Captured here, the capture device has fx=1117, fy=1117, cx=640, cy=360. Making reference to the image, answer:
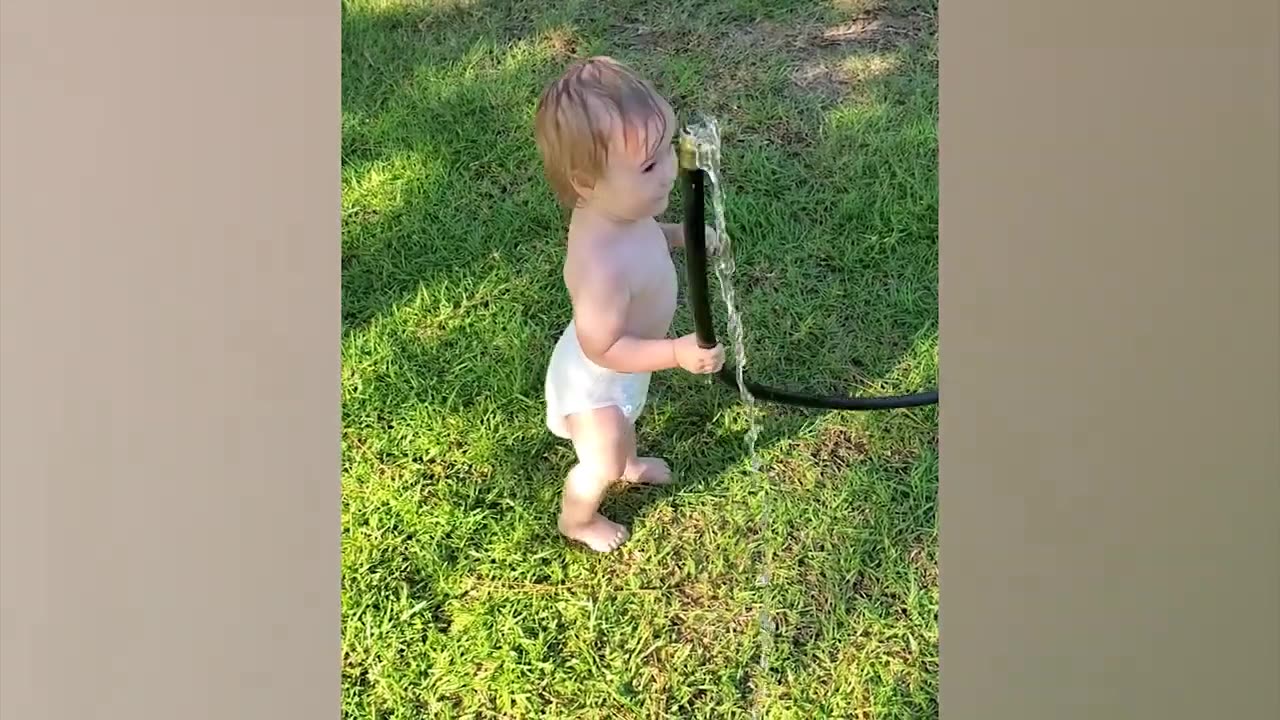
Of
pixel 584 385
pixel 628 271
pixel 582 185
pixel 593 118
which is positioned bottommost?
pixel 584 385

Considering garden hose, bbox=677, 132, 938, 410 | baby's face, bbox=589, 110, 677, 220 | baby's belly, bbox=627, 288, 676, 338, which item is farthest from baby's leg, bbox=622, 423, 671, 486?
baby's face, bbox=589, 110, 677, 220

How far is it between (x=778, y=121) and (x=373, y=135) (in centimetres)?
93

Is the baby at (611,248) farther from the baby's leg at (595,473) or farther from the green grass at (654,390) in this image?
the green grass at (654,390)

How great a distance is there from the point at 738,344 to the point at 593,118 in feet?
2.60

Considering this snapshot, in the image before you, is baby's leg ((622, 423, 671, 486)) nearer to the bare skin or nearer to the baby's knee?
the baby's knee

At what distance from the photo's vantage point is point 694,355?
69.7 inches

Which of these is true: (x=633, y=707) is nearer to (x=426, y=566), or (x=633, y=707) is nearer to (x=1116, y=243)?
(x=426, y=566)

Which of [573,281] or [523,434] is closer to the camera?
[573,281]

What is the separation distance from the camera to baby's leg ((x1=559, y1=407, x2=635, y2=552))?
76.5 inches

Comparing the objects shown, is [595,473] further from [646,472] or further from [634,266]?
[634,266]

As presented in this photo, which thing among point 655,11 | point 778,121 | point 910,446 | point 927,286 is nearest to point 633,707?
point 910,446

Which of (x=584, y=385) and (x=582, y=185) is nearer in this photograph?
(x=582, y=185)

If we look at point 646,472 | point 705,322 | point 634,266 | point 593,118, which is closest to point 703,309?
point 705,322

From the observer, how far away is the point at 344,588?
2.06m
